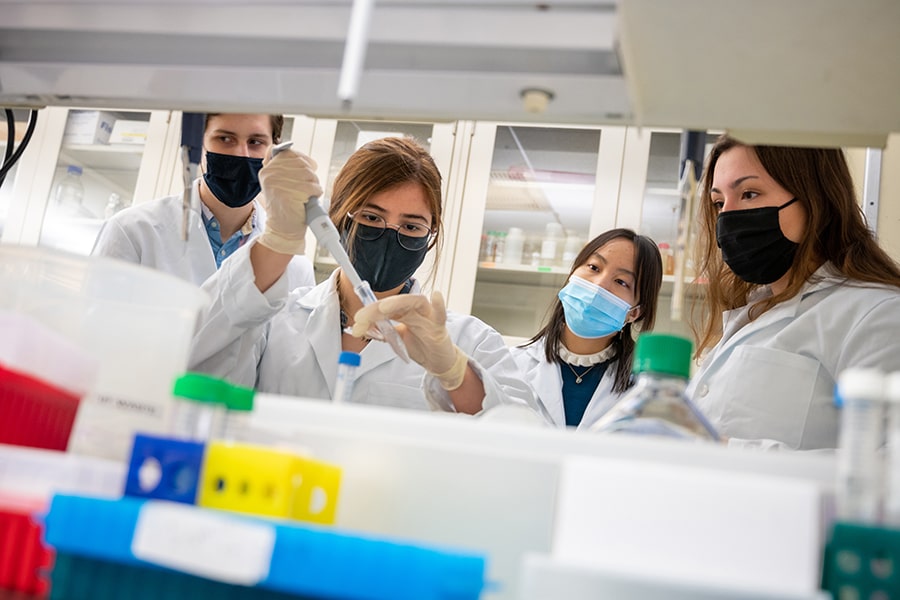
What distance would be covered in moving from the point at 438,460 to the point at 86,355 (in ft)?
1.24

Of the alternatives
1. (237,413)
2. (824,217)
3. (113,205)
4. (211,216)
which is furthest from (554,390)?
(113,205)

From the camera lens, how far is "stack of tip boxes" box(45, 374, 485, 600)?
53cm

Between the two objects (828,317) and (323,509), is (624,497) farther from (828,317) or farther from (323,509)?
(828,317)

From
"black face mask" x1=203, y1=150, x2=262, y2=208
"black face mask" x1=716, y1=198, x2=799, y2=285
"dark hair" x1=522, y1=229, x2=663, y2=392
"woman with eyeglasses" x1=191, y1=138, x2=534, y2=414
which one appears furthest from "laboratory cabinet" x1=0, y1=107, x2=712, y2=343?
"black face mask" x1=716, y1=198, x2=799, y2=285

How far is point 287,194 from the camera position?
1398 mm

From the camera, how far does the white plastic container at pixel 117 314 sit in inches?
31.7

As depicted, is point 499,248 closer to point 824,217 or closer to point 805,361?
point 824,217

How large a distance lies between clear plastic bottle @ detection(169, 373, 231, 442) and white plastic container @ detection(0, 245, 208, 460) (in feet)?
0.15

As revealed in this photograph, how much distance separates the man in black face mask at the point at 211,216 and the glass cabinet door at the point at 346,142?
94cm

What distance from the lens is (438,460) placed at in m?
0.78

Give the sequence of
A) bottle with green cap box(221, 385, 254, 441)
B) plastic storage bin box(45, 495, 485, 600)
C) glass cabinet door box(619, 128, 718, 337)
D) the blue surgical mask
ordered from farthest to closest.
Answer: glass cabinet door box(619, 128, 718, 337), the blue surgical mask, bottle with green cap box(221, 385, 254, 441), plastic storage bin box(45, 495, 485, 600)

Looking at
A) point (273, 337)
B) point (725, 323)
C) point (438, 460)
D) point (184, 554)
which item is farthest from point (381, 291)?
point (184, 554)

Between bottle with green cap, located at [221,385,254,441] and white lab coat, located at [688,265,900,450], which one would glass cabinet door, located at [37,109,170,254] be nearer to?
white lab coat, located at [688,265,900,450]

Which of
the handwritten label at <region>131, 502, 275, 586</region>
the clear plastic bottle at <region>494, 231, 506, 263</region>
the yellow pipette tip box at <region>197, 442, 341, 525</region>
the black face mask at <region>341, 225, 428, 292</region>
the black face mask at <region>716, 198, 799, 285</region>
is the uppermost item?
the clear plastic bottle at <region>494, 231, 506, 263</region>
